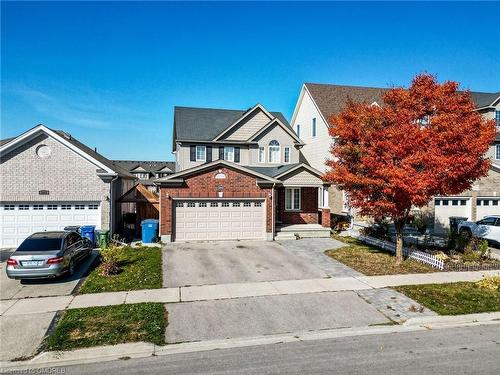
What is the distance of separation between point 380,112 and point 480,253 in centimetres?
750

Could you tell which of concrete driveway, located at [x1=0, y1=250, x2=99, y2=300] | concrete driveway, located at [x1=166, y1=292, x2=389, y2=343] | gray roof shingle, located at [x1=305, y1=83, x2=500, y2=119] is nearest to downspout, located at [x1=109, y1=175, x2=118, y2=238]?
concrete driveway, located at [x1=0, y1=250, x2=99, y2=300]

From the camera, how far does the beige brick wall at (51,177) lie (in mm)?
→ 18375

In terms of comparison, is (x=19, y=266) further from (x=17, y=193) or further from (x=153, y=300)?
(x=17, y=193)

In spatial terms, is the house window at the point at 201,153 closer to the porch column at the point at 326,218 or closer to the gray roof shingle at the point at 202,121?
the gray roof shingle at the point at 202,121

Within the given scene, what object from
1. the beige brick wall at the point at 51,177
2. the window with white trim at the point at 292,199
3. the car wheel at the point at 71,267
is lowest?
the car wheel at the point at 71,267

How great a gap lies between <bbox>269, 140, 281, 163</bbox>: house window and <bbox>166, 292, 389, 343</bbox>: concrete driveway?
17450mm

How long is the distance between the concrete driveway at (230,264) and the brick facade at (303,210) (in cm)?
488

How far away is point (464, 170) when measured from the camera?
44.2ft

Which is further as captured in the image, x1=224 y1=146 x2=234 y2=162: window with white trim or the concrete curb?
x1=224 y1=146 x2=234 y2=162: window with white trim

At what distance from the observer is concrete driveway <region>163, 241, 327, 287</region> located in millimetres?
13648

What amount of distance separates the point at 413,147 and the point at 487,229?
9.77m

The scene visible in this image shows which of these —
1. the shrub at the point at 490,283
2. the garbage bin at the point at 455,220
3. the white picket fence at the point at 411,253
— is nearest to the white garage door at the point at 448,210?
the garbage bin at the point at 455,220

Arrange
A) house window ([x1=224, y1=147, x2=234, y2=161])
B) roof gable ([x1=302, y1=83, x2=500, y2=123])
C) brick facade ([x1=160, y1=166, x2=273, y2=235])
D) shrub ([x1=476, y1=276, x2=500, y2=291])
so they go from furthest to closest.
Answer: roof gable ([x1=302, y1=83, x2=500, y2=123]), house window ([x1=224, y1=147, x2=234, y2=161]), brick facade ([x1=160, y1=166, x2=273, y2=235]), shrub ([x1=476, y1=276, x2=500, y2=291])

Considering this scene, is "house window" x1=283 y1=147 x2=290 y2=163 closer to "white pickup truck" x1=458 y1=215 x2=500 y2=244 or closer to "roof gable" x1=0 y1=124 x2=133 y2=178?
"white pickup truck" x1=458 y1=215 x2=500 y2=244
